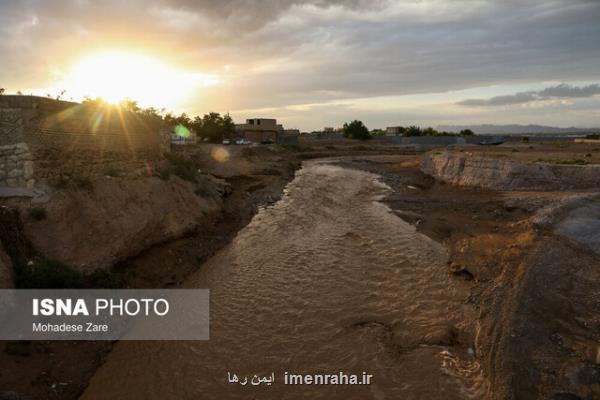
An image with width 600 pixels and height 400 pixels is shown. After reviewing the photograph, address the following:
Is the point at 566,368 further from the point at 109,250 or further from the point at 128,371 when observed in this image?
the point at 109,250

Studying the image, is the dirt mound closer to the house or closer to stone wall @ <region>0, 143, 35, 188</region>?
stone wall @ <region>0, 143, 35, 188</region>

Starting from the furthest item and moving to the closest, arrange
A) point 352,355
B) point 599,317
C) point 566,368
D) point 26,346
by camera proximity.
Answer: point 352,355
point 599,317
point 26,346
point 566,368

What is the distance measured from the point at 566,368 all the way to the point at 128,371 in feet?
25.9

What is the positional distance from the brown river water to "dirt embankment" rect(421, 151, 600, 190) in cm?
894

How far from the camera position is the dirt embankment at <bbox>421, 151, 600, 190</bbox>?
1731cm

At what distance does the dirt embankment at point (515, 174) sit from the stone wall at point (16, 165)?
2175cm

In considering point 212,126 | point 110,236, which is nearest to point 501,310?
point 110,236

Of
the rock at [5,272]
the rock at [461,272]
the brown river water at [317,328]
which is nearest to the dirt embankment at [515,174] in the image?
the brown river water at [317,328]

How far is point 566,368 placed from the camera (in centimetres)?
580

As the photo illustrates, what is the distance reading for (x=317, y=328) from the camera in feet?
27.4

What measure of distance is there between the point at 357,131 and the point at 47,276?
247 feet

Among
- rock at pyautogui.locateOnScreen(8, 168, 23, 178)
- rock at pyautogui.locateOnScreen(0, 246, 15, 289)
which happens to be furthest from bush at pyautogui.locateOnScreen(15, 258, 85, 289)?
rock at pyautogui.locateOnScreen(8, 168, 23, 178)

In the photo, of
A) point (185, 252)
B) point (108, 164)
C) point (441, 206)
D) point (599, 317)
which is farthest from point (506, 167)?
point (108, 164)

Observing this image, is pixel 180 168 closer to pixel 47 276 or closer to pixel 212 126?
pixel 47 276
